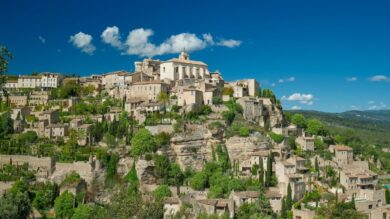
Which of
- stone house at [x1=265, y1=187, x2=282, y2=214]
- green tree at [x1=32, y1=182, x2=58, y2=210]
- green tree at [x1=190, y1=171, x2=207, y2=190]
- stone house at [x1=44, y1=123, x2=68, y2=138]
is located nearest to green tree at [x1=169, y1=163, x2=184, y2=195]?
green tree at [x1=190, y1=171, x2=207, y2=190]

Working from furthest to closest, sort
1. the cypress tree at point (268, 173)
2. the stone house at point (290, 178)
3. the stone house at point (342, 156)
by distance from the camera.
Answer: the stone house at point (342, 156) < the cypress tree at point (268, 173) < the stone house at point (290, 178)

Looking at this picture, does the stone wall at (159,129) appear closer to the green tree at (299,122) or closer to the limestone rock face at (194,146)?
the limestone rock face at (194,146)

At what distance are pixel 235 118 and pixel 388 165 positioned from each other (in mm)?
24122

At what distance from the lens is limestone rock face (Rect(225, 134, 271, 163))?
55.7 meters

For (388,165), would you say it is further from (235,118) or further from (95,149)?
(95,149)

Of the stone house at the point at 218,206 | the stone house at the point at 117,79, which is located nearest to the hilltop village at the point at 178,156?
the stone house at the point at 218,206

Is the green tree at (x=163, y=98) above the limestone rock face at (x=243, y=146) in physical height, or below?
above

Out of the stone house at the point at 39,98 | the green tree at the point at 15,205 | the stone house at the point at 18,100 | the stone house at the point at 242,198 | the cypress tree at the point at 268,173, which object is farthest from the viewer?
the stone house at the point at 39,98

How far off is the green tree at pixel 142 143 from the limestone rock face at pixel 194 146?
2856 mm

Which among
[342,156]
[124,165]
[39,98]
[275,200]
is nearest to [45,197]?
[124,165]

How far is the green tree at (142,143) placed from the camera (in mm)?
53719

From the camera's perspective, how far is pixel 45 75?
7781 cm

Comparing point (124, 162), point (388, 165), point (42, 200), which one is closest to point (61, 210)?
point (42, 200)

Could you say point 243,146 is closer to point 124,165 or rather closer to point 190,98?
point 190,98
